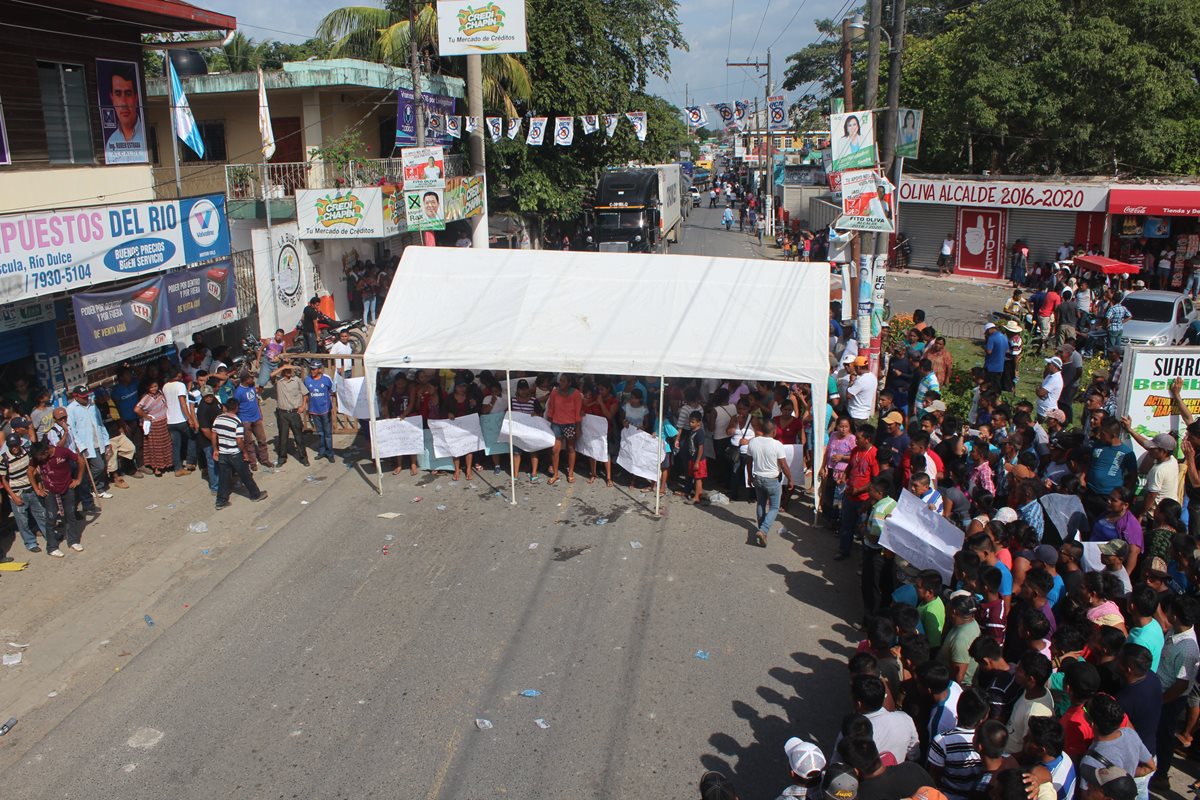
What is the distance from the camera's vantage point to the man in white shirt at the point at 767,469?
405 inches

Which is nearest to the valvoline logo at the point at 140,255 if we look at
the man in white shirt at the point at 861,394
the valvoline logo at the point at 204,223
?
the valvoline logo at the point at 204,223

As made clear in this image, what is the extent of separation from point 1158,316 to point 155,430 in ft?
60.3

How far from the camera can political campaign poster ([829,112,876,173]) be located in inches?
527

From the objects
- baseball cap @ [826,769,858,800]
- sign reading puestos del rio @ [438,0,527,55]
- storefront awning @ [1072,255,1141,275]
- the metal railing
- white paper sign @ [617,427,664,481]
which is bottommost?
white paper sign @ [617,427,664,481]

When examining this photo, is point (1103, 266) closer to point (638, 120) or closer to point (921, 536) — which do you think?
point (638, 120)

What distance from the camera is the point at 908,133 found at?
1573 cm

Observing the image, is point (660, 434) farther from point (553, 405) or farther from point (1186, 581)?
point (1186, 581)

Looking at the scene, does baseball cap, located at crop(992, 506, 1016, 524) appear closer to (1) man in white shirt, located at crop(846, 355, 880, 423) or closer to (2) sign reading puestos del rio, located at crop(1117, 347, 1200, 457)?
(2) sign reading puestos del rio, located at crop(1117, 347, 1200, 457)

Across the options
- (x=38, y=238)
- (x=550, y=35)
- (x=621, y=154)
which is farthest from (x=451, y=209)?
(x=38, y=238)

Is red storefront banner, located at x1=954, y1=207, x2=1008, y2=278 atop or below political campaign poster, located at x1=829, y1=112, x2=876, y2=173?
below

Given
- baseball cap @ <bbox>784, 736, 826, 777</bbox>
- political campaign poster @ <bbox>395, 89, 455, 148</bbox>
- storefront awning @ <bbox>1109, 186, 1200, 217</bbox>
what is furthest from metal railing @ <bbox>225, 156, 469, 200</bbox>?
storefront awning @ <bbox>1109, 186, 1200, 217</bbox>

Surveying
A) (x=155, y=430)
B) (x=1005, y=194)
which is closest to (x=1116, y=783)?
(x=155, y=430)

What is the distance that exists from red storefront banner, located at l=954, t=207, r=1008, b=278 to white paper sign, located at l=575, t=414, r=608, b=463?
77.0 feet

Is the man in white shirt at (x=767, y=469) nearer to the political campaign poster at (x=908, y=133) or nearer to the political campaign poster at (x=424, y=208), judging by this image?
the political campaign poster at (x=908, y=133)
